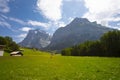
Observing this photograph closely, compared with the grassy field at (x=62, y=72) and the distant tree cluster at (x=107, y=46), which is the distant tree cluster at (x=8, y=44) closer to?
the distant tree cluster at (x=107, y=46)

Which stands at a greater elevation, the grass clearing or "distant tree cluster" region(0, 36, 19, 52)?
"distant tree cluster" region(0, 36, 19, 52)

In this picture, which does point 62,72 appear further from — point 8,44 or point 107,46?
point 8,44

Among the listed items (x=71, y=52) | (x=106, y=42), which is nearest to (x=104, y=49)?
(x=106, y=42)

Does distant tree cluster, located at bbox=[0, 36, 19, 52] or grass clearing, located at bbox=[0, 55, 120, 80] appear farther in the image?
distant tree cluster, located at bbox=[0, 36, 19, 52]

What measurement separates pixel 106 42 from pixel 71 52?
182ft

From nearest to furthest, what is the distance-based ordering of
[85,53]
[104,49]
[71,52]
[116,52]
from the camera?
[116,52], [104,49], [85,53], [71,52]

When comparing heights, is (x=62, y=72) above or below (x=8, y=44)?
below

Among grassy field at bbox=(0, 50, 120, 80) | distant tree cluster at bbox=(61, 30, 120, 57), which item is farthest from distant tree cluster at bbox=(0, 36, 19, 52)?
grassy field at bbox=(0, 50, 120, 80)

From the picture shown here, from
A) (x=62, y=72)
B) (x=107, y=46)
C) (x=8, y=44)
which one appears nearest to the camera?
(x=62, y=72)

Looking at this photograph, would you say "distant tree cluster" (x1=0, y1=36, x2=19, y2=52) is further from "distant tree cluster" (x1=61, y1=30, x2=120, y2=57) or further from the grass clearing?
the grass clearing

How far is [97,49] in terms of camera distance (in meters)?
134

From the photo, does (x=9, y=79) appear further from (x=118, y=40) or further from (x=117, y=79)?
(x=118, y=40)

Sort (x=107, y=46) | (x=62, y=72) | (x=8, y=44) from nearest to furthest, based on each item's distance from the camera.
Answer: (x=62, y=72), (x=107, y=46), (x=8, y=44)

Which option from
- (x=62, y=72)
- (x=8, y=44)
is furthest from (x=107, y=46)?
(x=8, y=44)
